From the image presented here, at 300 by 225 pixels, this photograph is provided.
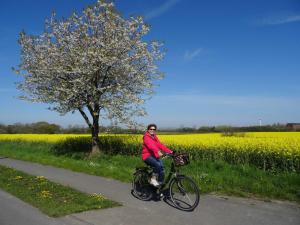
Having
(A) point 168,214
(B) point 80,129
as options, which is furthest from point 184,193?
(B) point 80,129

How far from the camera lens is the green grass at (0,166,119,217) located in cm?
915

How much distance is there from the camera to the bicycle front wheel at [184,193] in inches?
346

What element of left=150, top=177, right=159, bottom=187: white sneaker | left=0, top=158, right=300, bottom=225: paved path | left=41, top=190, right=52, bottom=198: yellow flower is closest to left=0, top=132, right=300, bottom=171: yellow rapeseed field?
left=0, top=158, right=300, bottom=225: paved path

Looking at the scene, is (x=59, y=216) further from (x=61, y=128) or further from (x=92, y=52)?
(x=61, y=128)

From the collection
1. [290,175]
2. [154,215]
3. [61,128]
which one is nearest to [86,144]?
[290,175]

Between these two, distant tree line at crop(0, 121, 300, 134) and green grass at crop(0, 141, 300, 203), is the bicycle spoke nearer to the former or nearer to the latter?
green grass at crop(0, 141, 300, 203)

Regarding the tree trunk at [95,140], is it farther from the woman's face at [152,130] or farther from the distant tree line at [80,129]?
the woman's face at [152,130]

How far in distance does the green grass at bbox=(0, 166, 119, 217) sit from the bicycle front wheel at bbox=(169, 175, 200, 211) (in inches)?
54.5

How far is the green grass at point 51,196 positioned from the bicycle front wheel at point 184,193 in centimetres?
138

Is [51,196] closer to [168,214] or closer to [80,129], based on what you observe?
[168,214]

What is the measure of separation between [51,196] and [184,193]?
3814mm

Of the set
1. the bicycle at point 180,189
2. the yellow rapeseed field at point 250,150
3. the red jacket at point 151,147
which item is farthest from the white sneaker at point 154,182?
the yellow rapeseed field at point 250,150

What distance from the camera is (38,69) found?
2253 cm

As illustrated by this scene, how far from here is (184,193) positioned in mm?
8906
